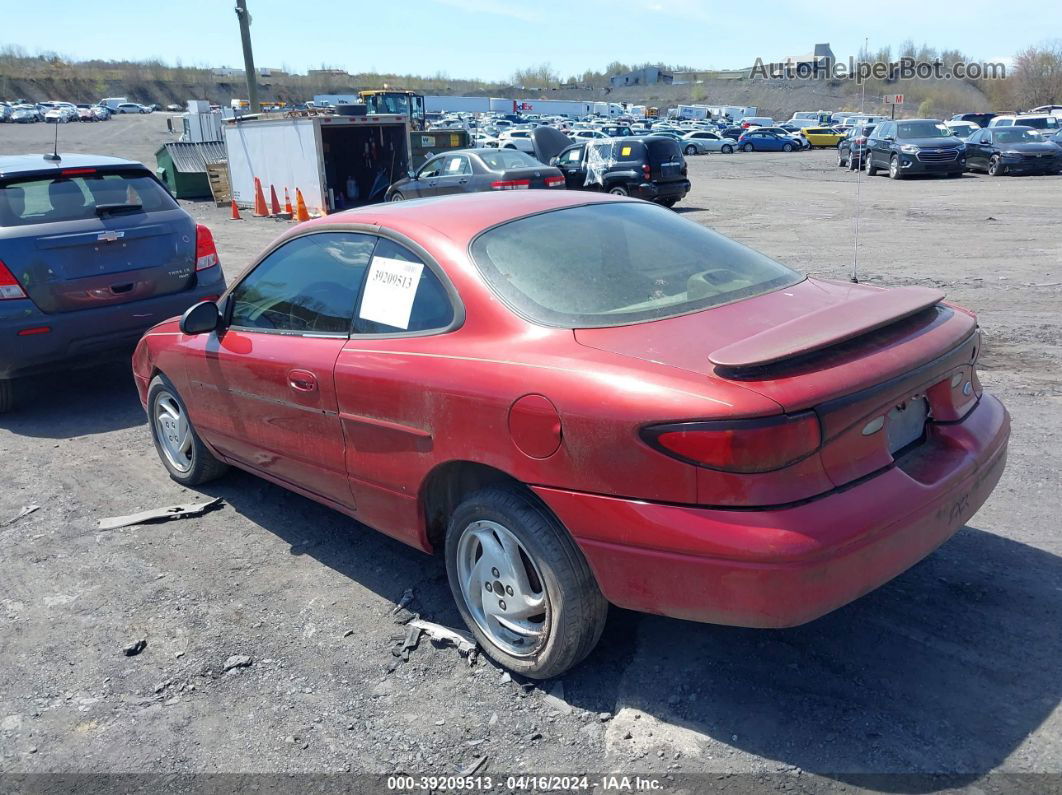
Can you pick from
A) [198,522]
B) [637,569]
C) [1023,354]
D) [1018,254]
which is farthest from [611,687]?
[1018,254]

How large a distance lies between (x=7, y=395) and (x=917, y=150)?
2511cm

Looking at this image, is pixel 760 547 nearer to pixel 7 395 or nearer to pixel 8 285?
pixel 8 285

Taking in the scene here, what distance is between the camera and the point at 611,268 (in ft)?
11.1

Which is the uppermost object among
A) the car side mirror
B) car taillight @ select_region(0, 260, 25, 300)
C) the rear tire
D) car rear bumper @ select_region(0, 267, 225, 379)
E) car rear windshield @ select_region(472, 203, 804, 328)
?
car rear windshield @ select_region(472, 203, 804, 328)

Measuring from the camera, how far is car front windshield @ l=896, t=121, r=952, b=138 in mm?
26125

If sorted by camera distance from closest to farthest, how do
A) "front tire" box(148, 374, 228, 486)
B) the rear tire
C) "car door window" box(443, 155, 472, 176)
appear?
"front tire" box(148, 374, 228, 486) < the rear tire < "car door window" box(443, 155, 472, 176)

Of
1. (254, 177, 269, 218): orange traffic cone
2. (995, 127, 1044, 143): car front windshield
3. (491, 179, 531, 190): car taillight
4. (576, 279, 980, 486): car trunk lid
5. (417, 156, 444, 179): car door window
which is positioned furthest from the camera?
(995, 127, 1044, 143): car front windshield

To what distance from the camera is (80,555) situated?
438 centimetres

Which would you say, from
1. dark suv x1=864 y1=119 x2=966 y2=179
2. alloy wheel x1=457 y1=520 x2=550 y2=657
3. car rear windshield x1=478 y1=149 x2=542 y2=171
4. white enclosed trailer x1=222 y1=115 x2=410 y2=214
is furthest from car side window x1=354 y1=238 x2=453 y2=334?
dark suv x1=864 y1=119 x2=966 y2=179

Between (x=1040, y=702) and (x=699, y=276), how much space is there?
1.89m

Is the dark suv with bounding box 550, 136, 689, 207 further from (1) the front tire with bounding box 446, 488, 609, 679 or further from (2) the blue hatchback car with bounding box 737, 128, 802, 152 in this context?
(2) the blue hatchback car with bounding box 737, 128, 802, 152

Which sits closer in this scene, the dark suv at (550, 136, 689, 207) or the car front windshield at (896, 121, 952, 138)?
the dark suv at (550, 136, 689, 207)

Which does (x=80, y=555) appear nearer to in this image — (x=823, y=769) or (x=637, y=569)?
(x=637, y=569)

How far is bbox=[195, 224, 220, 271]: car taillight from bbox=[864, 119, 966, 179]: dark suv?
23161mm
